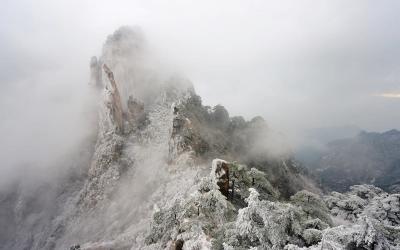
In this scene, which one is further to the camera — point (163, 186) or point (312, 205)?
point (163, 186)

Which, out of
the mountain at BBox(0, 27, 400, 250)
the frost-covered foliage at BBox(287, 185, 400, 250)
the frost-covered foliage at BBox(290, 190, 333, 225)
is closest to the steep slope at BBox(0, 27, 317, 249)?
the mountain at BBox(0, 27, 400, 250)

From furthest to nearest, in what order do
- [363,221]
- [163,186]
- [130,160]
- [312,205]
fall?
1. [130,160]
2. [163,186]
3. [312,205]
4. [363,221]

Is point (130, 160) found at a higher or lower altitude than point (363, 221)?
lower

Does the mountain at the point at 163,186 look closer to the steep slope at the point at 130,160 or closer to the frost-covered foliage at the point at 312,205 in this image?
the frost-covered foliage at the point at 312,205

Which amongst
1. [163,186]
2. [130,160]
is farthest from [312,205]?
[130,160]

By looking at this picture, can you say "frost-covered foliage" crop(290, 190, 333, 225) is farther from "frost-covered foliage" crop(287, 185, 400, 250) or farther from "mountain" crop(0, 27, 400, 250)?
"frost-covered foliage" crop(287, 185, 400, 250)

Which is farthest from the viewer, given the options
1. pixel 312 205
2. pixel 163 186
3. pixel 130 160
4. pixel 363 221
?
pixel 130 160

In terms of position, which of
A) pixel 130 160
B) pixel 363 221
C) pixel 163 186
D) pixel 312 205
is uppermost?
pixel 363 221

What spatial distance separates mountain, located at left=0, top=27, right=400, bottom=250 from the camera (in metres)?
22.6

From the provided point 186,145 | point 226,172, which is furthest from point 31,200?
point 226,172

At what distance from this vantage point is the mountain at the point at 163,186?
22594 millimetres

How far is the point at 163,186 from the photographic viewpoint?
67.7 metres

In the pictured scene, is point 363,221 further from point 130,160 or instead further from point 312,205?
point 130,160

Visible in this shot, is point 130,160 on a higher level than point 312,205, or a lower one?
lower
